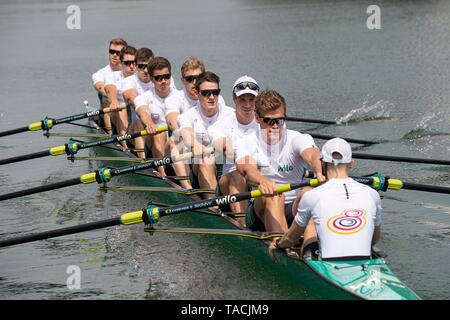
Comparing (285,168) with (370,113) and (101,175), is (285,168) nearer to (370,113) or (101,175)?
(101,175)

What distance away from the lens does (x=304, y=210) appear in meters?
6.93

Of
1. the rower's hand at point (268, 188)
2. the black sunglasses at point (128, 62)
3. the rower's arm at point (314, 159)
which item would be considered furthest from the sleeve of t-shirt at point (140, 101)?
the rower's hand at point (268, 188)

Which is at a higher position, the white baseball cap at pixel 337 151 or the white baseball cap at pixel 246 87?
the white baseball cap at pixel 246 87

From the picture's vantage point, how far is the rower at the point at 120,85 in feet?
50.6

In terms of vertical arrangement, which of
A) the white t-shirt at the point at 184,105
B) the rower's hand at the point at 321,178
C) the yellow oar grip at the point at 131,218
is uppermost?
the white t-shirt at the point at 184,105

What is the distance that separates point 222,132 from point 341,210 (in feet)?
10.9

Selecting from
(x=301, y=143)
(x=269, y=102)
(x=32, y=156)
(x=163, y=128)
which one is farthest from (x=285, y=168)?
(x=32, y=156)

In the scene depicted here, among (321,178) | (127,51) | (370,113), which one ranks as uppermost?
(127,51)

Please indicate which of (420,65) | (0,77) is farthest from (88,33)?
(420,65)

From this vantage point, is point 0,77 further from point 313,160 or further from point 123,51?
point 313,160

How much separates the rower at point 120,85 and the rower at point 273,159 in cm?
714

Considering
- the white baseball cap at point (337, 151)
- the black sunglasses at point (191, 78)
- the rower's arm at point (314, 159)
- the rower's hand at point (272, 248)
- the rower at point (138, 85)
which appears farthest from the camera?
the rower at point (138, 85)

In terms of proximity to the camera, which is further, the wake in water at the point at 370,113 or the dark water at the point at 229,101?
the wake in water at the point at 370,113

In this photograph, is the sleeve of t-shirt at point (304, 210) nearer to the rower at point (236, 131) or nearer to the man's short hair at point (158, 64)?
the rower at point (236, 131)
